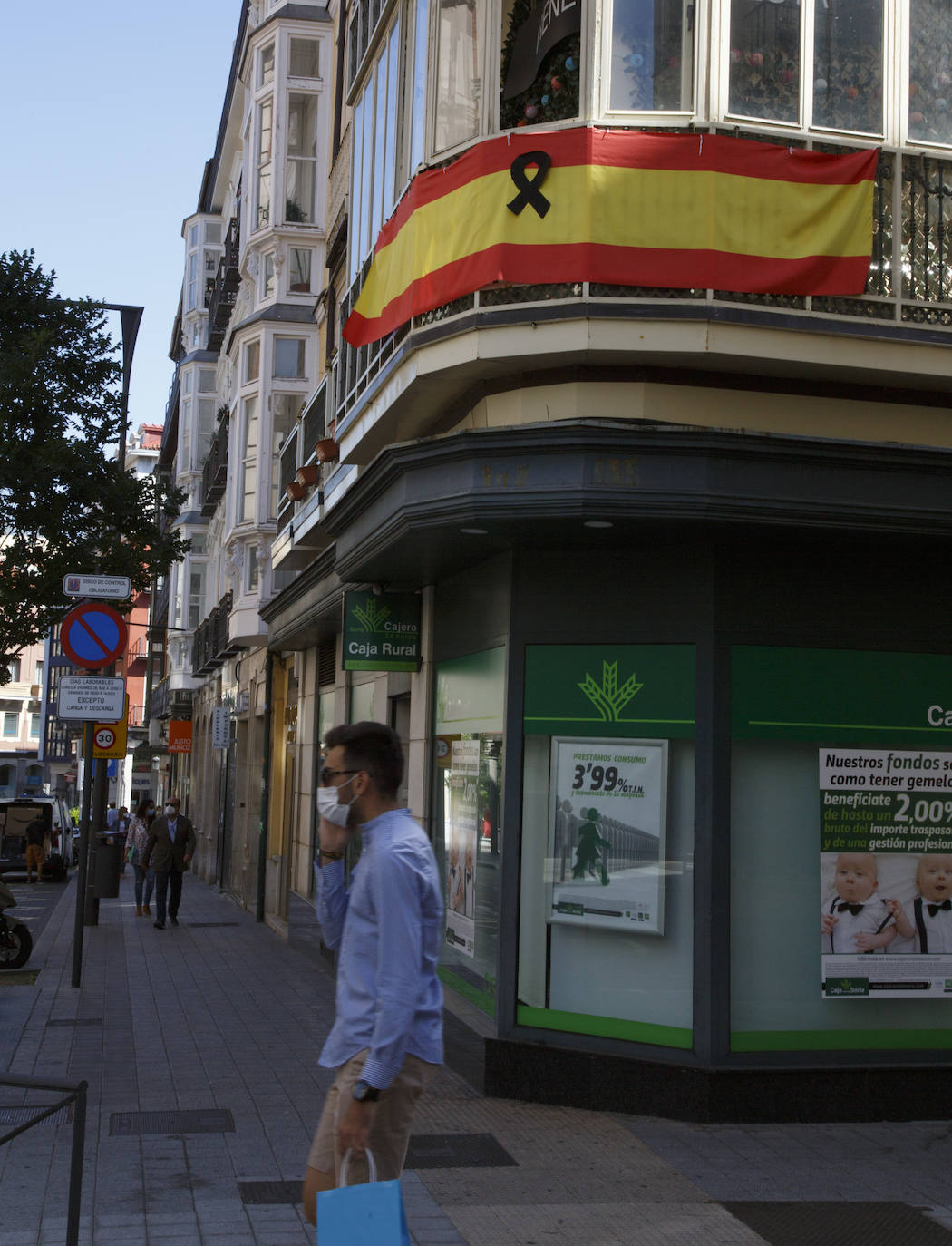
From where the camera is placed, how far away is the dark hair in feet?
15.5

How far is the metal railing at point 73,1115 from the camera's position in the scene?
4664mm

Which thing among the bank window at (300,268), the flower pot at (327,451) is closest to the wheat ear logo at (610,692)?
the flower pot at (327,451)

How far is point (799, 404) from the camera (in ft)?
30.7

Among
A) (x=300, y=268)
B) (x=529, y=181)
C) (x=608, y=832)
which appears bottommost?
(x=608, y=832)

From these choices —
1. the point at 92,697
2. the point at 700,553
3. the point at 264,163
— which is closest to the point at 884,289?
the point at 700,553

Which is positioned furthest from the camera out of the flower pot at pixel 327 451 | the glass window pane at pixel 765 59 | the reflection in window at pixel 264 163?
the reflection in window at pixel 264 163

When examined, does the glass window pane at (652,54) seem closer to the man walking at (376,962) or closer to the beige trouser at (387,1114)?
the man walking at (376,962)

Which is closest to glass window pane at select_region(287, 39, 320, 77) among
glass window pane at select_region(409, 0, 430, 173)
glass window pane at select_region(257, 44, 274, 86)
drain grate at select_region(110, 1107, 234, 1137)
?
glass window pane at select_region(257, 44, 274, 86)

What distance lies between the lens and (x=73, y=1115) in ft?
16.6

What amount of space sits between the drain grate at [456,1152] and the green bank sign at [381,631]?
16.7 ft

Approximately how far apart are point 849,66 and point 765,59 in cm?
55

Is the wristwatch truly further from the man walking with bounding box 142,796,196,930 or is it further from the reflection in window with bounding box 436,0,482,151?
the man walking with bounding box 142,796,196,930

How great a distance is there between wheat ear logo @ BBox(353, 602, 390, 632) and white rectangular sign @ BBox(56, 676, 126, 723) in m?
2.74

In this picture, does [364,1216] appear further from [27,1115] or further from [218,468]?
[218,468]
